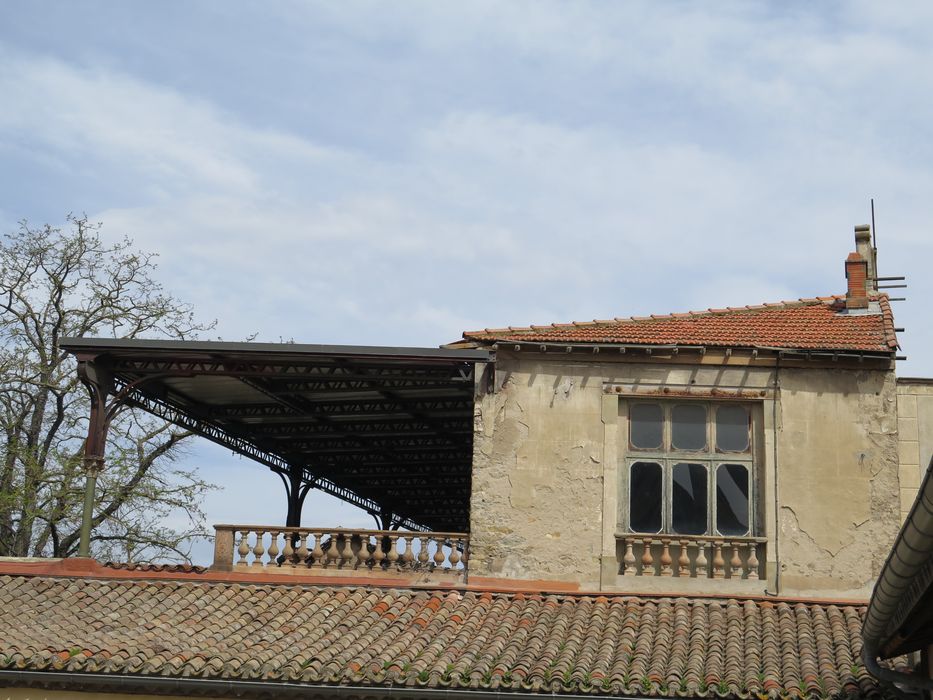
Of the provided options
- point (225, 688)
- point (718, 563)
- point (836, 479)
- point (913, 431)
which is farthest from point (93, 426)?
point (913, 431)

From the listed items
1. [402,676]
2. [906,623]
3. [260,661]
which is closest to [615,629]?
[402,676]

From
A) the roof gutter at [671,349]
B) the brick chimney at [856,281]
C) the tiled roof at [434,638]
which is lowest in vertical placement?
the tiled roof at [434,638]

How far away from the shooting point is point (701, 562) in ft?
54.1

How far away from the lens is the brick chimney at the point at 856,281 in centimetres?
1877

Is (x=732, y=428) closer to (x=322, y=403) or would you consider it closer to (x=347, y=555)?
(x=347, y=555)

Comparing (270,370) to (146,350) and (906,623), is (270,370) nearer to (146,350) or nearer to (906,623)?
(146,350)

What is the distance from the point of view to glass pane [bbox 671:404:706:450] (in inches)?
674

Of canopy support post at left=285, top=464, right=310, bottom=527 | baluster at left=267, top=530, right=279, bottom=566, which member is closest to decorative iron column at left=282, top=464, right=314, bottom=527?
canopy support post at left=285, top=464, right=310, bottom=527

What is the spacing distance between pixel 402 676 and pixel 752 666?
3.83 metres

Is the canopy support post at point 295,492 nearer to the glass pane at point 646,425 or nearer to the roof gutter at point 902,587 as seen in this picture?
the glass pane at point 646,425

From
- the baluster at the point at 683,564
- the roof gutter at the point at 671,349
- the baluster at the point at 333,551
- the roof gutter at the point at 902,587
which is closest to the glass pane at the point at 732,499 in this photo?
the baluster at the point at 683,564

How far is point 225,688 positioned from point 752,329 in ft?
29.2

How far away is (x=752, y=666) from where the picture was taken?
13.7 m

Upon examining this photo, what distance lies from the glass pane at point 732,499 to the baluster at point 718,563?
258mm
